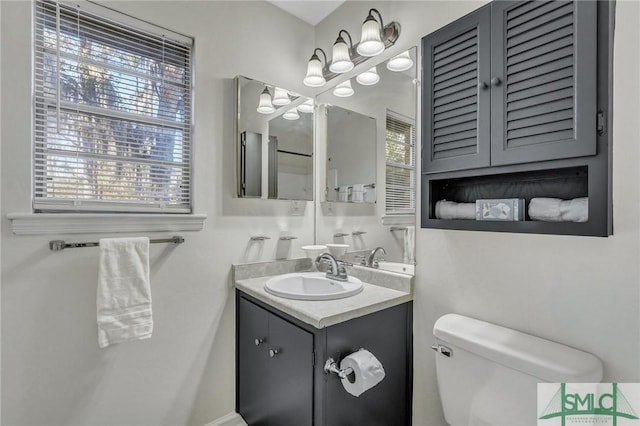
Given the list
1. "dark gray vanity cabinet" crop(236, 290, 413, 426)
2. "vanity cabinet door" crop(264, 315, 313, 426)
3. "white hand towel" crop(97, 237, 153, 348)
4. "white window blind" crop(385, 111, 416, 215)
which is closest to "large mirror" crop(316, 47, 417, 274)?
"white window blind" crop(385, 111, 416, 215)

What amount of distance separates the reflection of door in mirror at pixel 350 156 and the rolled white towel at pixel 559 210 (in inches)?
33.3

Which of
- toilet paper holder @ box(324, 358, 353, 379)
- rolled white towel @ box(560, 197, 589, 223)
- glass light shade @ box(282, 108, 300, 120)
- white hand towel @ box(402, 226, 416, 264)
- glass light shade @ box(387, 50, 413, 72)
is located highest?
glass light shade @ box(387, 50, 413, 72)

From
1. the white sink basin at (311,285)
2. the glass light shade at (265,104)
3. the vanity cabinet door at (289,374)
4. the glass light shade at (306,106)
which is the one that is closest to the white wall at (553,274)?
the white sink basin at (311,285)

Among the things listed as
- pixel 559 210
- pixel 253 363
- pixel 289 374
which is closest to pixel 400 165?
pixel 559 210

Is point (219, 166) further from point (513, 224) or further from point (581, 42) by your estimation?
point (581, 42)

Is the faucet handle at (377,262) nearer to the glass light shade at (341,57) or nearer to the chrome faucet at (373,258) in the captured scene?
the chrome faucet at (373,258)

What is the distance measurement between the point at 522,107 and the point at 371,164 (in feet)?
2.90

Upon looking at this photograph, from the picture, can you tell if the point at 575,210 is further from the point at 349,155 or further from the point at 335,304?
the point at 349,155

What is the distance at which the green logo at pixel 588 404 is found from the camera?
925 millimetres

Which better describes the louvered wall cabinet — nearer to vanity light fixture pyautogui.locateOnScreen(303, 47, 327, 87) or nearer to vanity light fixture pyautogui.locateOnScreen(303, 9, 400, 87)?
vanity light fixture pyautogui.locateOnScreen(303, 9, 400, 87)

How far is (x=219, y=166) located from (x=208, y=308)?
798 mm

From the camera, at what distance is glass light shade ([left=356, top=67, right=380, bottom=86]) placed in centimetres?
172

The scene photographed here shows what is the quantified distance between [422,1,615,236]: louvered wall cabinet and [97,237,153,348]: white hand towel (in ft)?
4.21

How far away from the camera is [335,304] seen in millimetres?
1329
